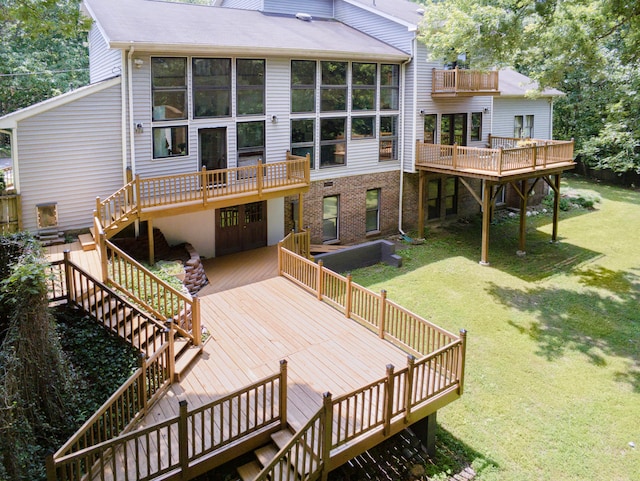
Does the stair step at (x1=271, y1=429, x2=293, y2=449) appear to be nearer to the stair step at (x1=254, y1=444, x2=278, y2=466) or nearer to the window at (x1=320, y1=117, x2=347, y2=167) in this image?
the stair step at (x1=254, y1=444, x2=278, y2=466)

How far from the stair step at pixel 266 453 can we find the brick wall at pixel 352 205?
10572 millimetres

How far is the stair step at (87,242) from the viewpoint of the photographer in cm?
1258

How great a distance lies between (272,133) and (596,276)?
11226 mm

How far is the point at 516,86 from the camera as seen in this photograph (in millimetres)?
24797

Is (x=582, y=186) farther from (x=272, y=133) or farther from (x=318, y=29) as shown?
(x=272, y=133)

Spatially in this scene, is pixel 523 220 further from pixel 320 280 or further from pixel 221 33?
pixel 221 33

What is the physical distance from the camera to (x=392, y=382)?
7.66 metres

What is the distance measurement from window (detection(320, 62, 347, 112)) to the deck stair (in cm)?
1227

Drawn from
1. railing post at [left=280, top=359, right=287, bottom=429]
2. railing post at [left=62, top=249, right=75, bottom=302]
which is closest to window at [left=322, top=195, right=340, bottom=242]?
railing post at [left=62, top=249, right=75, bottom=302]

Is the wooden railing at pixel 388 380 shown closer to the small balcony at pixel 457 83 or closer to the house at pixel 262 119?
the house at pixel 262 119

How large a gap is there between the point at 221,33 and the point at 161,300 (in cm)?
881

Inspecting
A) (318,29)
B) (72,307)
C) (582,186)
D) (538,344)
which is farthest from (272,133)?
(582,186)

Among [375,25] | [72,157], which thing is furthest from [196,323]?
[375,25]

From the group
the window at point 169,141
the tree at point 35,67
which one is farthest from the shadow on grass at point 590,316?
the tree at point 35,67
